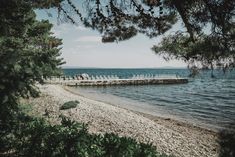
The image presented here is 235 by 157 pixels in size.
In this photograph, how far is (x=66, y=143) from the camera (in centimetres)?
895

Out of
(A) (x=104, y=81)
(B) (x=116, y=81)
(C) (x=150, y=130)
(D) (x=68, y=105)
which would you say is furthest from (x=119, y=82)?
(C) (x=150, y=130)

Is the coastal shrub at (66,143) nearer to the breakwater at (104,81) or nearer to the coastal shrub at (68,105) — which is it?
the coastal shrub at (68,105)

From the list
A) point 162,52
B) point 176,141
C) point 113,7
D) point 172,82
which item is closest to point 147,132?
point 176,141

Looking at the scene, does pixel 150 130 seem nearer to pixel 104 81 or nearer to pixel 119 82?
pixel 104 81

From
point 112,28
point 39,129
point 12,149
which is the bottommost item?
point 12,149

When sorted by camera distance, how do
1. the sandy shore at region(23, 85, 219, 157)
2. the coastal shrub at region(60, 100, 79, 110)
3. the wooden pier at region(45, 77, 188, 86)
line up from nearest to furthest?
the sandy shore at region(23, 85, 219, 157)
the coastal shrub at region(60, 100, 79, 110)
the wooden pier at region(45, 77, 188, 86)

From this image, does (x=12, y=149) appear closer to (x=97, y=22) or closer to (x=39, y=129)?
(x=39, y=129)

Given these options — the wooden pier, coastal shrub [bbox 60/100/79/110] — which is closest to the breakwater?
the wooden pier

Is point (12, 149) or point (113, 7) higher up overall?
point (113, 7)

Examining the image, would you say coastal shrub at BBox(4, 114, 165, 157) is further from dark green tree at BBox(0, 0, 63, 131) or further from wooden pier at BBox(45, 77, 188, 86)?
wooden pier at BBox(45, 77, 188, 86)

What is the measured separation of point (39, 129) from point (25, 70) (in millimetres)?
2163

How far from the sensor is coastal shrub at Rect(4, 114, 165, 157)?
26.9 feet

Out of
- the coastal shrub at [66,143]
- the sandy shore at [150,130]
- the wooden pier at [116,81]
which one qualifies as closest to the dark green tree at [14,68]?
the coastal shrub at [66,143]

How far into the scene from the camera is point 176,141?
16.2m
